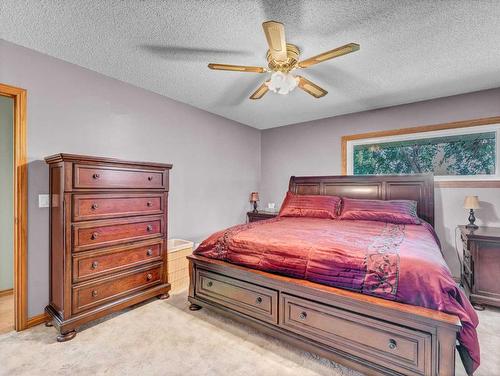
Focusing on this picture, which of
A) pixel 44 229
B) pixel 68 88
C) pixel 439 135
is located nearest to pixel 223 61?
pixel 68 88

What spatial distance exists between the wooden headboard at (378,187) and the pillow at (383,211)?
23 centimetres

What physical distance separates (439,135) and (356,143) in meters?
1.12

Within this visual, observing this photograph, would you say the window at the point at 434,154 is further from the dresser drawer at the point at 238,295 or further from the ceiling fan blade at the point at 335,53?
the dresser drawer at the point at 238,295

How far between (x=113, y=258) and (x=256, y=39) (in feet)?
7.78

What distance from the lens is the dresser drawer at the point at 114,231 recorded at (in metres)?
2.22

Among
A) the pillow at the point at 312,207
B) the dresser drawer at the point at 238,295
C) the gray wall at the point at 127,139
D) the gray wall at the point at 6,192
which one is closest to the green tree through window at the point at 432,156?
the pillow at the point at 312,207

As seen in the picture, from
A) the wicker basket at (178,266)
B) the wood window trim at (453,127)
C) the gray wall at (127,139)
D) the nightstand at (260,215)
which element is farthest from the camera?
the nightstand at (260,215)

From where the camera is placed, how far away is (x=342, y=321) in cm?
Result: 178

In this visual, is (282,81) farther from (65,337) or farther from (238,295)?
(65,337)

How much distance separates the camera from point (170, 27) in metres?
→ 2.04

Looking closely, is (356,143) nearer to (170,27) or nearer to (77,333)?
(170,27)

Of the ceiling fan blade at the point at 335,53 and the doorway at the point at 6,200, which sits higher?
the ceiling fan blade at the point at 335,53

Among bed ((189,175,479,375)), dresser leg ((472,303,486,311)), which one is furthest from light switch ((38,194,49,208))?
dresser leg ((472,303,486,311))

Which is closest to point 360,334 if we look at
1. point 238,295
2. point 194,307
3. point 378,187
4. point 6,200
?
point 238,295
